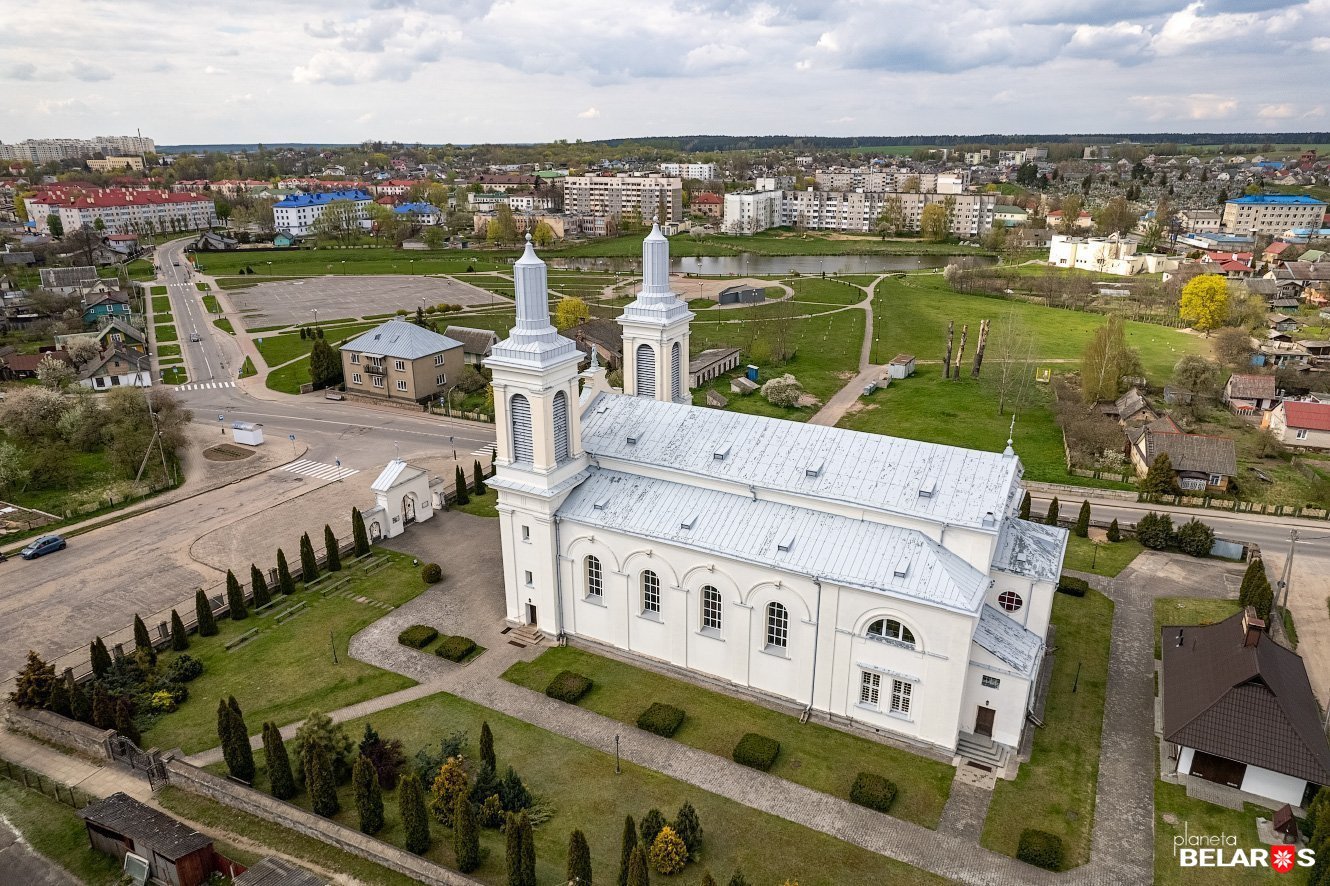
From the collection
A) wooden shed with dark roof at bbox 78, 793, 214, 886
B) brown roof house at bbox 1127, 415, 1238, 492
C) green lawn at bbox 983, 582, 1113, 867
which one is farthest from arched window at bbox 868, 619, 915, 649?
brown roof house at bbox 1127, 415, 1238, 492

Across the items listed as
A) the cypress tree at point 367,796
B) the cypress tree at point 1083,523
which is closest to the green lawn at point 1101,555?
the cypress tree at point 1083,523

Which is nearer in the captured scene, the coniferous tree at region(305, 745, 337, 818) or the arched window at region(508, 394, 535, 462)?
Answer: the coniferous tree at region(305, 745, 337, 818)

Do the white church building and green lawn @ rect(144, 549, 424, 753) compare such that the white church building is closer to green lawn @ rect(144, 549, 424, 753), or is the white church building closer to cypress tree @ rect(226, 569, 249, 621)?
green lawn @ rect(144, 549, 424, 753)

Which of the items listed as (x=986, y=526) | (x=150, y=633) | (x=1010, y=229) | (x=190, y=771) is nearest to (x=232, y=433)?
(x=150, y=633)

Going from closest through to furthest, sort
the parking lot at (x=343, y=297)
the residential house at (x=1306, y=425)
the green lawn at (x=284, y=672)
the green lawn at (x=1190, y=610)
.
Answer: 1. the green lawn at (x=284, y=672)
2. the green lawn at (x=1190, y=610)
3. the residential house at (x=1306, y=425)
4. the parking lot at (x=343, y=297)

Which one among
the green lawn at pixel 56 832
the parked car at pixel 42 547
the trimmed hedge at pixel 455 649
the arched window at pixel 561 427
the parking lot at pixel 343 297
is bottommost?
the green lawn at pixel 56 832

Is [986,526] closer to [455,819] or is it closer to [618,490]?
[618,490]

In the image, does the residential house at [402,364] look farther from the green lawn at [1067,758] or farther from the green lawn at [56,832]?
the green lawn at [1067,758]

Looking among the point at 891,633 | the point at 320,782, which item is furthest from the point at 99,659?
the point at 891,633
